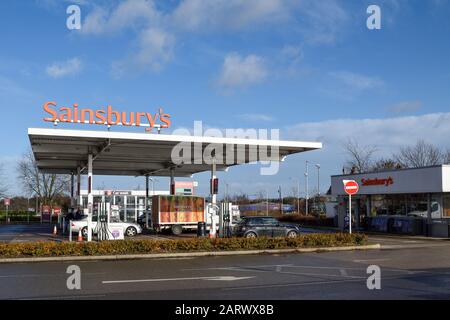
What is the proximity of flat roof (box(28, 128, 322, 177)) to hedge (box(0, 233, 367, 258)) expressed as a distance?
19.0 ft

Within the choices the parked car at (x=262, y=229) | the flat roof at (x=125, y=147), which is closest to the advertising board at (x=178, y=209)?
the flat roof at (x=125, y=147)

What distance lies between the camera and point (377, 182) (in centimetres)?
3841

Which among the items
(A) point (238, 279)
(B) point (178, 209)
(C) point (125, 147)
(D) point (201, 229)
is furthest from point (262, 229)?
(A) point (238, 279)

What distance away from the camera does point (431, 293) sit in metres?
11.4

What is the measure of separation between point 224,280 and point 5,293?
5223mm

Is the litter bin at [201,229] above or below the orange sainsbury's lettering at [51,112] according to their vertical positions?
below

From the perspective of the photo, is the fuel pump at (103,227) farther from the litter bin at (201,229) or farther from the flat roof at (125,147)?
the litter bin at (201,229)

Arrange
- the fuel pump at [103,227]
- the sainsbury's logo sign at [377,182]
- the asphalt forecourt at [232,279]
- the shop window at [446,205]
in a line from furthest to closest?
the sainsbury's logo sign at [377,182] < the shop window at [446,205] < the fuel pump at [103,227] < the asphalt forecourt at [232,279]

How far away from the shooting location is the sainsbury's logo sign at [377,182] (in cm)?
3708

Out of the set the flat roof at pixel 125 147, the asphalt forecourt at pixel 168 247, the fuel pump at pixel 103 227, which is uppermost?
the flat roof at pixel 125 147

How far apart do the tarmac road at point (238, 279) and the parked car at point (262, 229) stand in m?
8.08

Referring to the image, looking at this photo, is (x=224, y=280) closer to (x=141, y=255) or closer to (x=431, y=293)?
(x=431, y=293)

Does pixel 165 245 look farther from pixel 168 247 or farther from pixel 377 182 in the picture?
pixel 377 182

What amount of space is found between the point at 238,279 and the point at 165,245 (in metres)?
8.63
